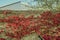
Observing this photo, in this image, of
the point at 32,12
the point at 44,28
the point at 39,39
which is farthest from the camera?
the point at 32,12

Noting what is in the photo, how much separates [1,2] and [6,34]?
23.6ft

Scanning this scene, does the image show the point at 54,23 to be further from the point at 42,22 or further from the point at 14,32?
Answer: the point at 14,32

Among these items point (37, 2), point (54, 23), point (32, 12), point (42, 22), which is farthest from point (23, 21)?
point (37, 2)

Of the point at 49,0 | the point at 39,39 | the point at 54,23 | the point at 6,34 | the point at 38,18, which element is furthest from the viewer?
the point at 49,0

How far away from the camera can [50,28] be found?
10.6 metres

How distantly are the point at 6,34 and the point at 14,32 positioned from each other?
0.45 metres

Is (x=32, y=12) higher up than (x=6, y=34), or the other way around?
(x=6, y=34)

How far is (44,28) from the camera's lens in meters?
10.6

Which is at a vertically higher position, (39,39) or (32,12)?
(39,39)

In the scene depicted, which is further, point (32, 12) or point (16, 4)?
point (16, 4)

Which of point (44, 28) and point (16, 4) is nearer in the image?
point (44, 28)

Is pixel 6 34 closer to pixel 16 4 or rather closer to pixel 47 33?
pixel 47 33

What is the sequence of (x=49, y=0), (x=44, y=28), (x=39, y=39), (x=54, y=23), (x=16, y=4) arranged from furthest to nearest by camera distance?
(x=16, y=4), (x=49, y=0), (x=54, y=23), (x=44, y=28), (x=39, y=39)

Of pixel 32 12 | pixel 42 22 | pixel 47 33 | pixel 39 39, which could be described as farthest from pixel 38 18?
pixel 39 39
